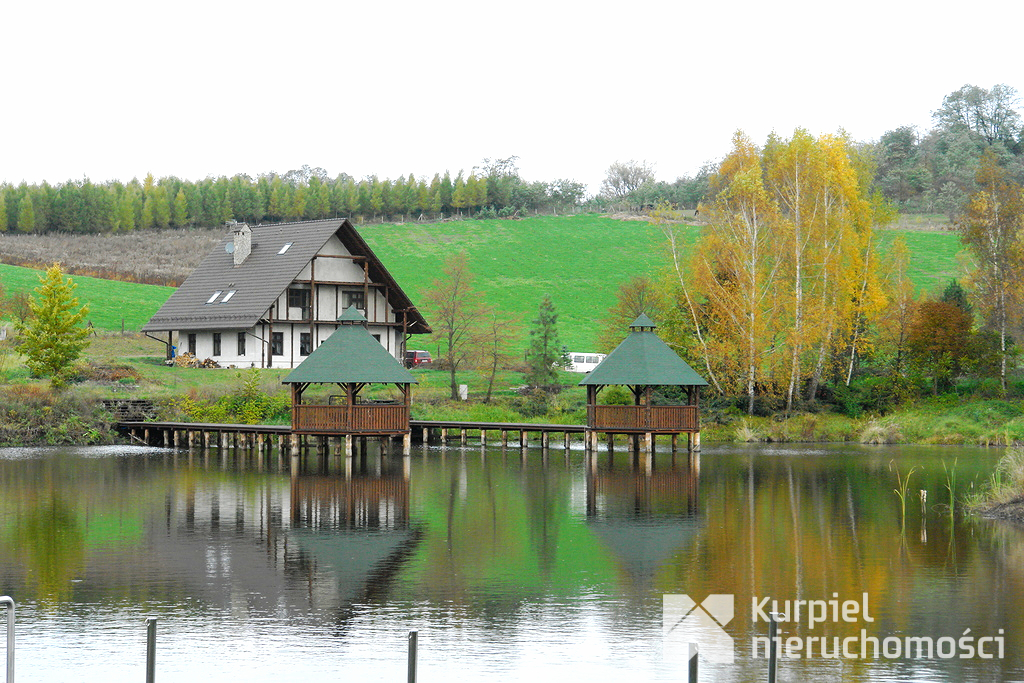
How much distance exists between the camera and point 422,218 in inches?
4163

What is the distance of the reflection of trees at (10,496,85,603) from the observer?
15888mm

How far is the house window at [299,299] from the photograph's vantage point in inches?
2127

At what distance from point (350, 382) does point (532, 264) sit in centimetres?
5277

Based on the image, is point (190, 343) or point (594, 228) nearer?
point (190, 343)

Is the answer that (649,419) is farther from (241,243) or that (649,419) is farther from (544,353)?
(241,243)

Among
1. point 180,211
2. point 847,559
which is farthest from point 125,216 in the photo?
point 847,559

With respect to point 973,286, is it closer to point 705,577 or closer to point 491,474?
point 491,474

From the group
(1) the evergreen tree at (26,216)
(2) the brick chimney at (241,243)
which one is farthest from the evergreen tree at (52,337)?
(1) the evergreen tree at (26,216)

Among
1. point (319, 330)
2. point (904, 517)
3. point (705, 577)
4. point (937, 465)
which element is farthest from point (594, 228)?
point (705, 577)

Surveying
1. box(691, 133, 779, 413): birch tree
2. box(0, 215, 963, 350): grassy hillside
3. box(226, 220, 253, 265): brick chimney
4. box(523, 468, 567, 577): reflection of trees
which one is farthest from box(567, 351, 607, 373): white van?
box(523, 468, 567, 577): reflection of trees

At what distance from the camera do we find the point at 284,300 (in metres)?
53.6

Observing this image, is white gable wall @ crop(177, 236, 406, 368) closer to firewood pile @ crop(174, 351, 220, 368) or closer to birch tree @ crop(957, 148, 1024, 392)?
firewood pile @ crop(174, 351, 220, 368)

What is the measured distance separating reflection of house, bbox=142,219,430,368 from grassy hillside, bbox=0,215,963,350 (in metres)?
9.65

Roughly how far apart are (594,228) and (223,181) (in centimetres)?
3563
